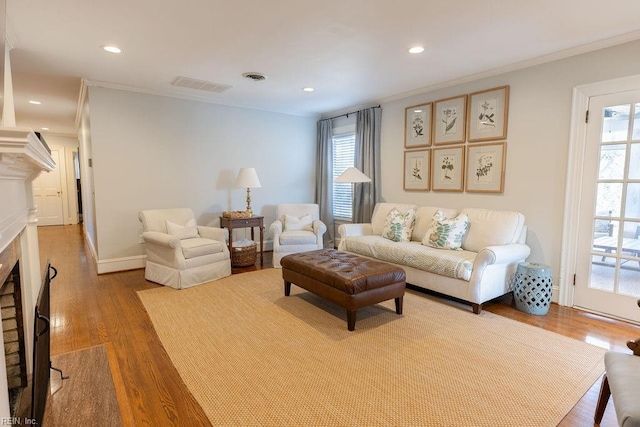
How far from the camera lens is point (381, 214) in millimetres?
4754

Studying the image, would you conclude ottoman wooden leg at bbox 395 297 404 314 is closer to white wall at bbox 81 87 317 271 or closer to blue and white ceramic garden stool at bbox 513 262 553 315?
blue and white ceramic garden stool at bbox 513 262 553 315

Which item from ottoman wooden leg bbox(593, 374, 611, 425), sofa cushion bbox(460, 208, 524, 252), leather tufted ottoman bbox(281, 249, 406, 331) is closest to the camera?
ottoman wooden leg bbox(593, 374, 611, 425)

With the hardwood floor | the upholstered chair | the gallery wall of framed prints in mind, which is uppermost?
the gallery wall of framed prints

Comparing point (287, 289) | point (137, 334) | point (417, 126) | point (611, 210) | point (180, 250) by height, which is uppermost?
point (417, 126)

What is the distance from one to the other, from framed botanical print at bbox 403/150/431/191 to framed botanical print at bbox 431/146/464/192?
0.33ft

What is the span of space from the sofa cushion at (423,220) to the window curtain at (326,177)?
1.99 metres

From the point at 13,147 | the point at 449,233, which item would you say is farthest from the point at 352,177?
the point at 13,147

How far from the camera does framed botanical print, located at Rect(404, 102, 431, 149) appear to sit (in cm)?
Answer: 447

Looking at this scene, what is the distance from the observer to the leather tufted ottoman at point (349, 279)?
2723 millimetres

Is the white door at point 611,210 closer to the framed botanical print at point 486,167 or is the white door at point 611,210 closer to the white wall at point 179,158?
the framed botanical print at point 486,167

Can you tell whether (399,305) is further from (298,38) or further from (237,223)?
(237,223)

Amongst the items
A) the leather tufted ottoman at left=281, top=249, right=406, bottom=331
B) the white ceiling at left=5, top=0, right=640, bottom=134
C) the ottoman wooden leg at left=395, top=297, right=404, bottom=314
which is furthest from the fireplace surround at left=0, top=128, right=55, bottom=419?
the ottoman wooden leg at left=395, top=297, right=404, bottom=314

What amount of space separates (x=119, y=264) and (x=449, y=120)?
4.68m

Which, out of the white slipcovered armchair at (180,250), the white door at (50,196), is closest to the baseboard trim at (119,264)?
the white slipcovered armchair at (180,250)
